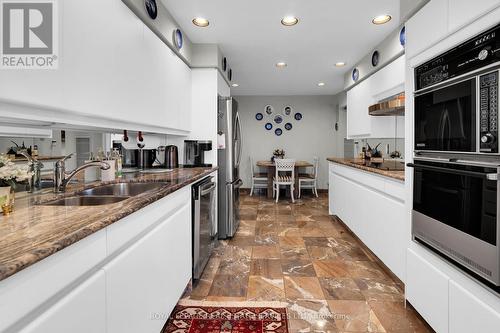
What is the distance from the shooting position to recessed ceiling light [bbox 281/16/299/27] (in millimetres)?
2842

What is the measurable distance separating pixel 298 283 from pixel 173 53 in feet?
8.06

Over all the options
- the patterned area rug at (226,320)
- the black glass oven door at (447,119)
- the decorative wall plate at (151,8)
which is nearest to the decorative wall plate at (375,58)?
the black glass oven door at (447,119)

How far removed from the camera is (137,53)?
6.81 ft

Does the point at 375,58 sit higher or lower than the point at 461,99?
higher

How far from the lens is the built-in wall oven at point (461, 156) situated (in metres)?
1.22

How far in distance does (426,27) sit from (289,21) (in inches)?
60.2

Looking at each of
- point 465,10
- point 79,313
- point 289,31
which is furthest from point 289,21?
point 79,313

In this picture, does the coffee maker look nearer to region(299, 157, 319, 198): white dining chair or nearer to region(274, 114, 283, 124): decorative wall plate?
region(299, 157, 319, 198): white dining chair

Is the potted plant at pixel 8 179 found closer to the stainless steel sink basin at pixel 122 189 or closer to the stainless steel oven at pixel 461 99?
the stainless steel sink basin at pixel 122 189

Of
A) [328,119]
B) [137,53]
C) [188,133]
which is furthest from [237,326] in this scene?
[328,119]

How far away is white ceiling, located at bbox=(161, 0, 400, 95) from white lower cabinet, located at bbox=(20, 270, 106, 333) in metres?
2.43

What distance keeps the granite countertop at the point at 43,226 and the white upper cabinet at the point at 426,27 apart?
1.78 metres

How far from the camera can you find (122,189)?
79.2 inches

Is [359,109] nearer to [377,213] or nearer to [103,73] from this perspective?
[377,213]
